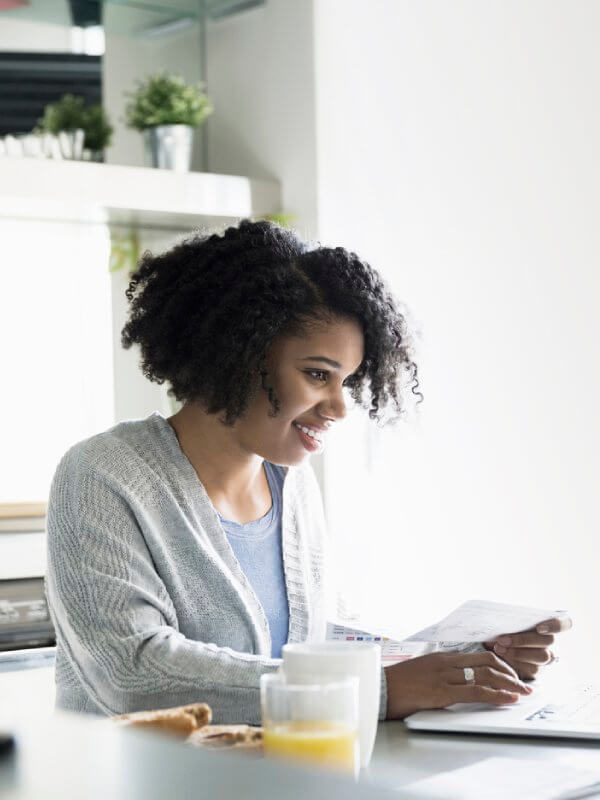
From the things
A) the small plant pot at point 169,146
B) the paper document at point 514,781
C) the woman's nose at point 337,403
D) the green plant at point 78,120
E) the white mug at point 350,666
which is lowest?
the paper document at point 514,781

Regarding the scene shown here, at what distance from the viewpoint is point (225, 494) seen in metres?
1.86

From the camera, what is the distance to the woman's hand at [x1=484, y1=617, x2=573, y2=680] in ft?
5.24

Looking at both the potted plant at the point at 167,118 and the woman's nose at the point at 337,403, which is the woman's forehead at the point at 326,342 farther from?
the potted plant at the point at 167,118

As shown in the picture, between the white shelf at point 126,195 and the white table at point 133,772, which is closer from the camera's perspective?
the white table at point 133,772

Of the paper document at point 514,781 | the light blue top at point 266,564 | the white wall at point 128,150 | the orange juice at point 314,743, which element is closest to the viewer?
the orange juice at point 314,743

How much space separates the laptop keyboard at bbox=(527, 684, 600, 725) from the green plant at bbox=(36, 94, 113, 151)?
2530 mm

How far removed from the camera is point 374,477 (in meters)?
3.60

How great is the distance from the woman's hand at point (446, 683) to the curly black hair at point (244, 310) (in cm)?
53

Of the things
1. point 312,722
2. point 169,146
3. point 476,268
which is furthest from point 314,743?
point 169,146

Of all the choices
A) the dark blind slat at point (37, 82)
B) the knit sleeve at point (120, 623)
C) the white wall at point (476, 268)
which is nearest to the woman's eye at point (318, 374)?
the knit sleeve at point (120, 623)

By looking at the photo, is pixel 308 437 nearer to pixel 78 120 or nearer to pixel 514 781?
pixel 514 781

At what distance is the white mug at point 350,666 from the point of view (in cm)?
110

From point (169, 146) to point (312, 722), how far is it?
2887 mm

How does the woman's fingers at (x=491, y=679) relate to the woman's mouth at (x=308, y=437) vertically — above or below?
below
